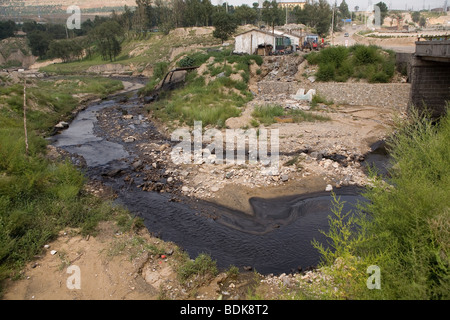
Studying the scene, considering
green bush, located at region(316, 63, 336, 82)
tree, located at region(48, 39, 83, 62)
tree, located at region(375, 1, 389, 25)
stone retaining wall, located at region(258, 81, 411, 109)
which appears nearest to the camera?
stone retaining wall, located at region(258, 81, 411, 109)

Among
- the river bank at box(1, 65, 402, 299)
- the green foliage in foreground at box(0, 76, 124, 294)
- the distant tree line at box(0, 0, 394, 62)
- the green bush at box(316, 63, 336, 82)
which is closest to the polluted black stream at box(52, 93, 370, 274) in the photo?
the river bank at box(1, 65, 402, 299)

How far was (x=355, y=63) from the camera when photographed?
75.4 feet

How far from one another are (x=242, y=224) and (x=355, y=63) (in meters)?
18.2

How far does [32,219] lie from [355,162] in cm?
1127

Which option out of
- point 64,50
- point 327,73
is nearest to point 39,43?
point 64,50

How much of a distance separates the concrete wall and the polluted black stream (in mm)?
8762

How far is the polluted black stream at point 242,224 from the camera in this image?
25.7ft

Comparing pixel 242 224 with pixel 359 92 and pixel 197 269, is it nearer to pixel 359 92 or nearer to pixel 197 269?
pixel 197 269

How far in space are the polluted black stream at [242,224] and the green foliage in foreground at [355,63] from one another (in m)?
13.7

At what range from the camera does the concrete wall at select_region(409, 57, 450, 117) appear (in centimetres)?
1609

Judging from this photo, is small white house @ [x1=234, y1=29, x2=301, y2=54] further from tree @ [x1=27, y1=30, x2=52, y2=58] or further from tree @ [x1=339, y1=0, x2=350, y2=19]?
tree @ [x1=339, y1=0, x2=350, y2=19]
